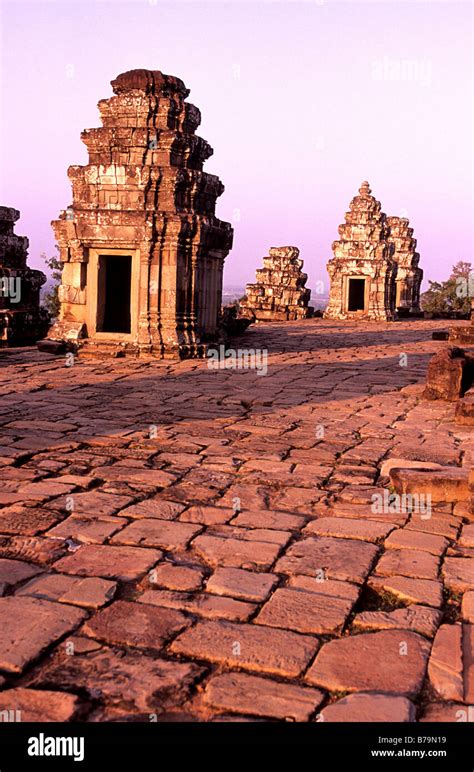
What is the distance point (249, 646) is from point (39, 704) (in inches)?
33.9

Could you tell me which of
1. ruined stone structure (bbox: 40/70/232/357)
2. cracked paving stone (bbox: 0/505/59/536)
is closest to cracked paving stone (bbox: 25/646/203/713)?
cracked paving stone (bbox: 0/505/59/536)

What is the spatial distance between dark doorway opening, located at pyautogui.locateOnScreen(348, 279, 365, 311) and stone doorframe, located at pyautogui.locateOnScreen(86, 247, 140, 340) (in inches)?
722

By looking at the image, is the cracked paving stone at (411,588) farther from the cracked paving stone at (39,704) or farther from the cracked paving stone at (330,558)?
the cracked paving stone at (39,704)

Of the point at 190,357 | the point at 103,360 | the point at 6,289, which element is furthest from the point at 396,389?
the point at 6,289

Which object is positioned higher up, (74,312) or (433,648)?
(74,312)

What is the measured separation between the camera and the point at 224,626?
10.3ft

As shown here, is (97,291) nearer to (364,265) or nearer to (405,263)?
(364,265)

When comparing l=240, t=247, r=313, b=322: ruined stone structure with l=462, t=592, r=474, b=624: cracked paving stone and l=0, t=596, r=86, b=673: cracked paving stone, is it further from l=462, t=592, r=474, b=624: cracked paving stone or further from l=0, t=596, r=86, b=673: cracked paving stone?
l=0, t=596, r=86, b=673: cracked paving stone

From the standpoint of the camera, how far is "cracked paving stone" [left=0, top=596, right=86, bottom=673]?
9.37ft

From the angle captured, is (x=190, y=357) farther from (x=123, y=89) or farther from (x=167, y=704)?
(x=167, y=704)

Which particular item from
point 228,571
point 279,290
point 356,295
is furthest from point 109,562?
point 356,295

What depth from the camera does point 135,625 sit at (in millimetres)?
3127

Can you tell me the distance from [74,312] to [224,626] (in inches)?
445

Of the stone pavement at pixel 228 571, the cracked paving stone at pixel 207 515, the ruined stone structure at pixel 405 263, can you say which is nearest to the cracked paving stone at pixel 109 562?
the stone pavement at pixel 228 571
